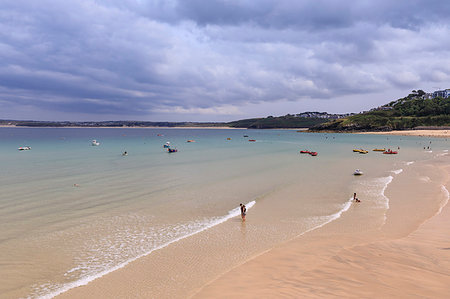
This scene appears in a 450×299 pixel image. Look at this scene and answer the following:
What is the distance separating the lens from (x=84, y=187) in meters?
30.1

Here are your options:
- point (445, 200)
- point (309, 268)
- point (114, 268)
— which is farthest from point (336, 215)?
point (114, 268)

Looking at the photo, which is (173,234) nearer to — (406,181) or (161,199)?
(161,199)

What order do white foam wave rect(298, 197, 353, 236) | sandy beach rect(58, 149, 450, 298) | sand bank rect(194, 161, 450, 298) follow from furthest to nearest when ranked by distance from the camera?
1. white foam wave rect(298, 197, 353, 236)
2. sandy beach rect(58, 149, 450, 298)
3. sand bank rect(194, 161, 450, 298)

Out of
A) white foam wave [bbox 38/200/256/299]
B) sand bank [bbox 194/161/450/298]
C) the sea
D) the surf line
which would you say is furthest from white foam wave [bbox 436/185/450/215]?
white foam wave [bbox 38/200/256/299]

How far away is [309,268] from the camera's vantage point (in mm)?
11641

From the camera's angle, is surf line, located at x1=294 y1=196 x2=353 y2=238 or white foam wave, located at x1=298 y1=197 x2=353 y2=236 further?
white foam wave, located at x1=298 y1=197 x2=353 y2=236

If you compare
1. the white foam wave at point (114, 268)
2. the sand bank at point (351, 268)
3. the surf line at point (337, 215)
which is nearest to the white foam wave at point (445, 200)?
the sand bank at point (351, 268)

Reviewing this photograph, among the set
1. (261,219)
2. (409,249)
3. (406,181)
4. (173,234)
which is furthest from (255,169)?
(409,249)

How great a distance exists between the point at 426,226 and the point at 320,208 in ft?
23.8

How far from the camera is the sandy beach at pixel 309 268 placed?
973cm

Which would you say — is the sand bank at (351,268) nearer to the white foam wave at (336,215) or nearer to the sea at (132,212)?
the white foam wave at (336,215)

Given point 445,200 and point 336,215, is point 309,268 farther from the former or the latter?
point 445,200

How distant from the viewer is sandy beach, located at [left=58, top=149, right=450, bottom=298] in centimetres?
973

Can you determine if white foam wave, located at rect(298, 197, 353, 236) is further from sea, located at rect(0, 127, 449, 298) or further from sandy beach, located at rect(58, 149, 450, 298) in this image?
sandy beach, located at rect(58, 149, 450, 298)
